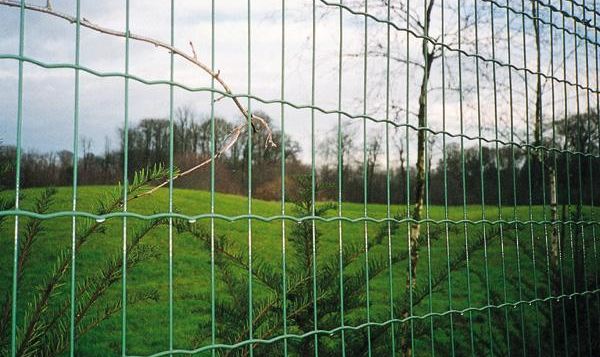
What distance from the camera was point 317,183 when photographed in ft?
6.42

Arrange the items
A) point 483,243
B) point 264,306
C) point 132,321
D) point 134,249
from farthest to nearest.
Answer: point 132,321
point 483,243
point 264,306
point 134,249

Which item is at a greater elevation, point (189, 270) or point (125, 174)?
point (125, 174)

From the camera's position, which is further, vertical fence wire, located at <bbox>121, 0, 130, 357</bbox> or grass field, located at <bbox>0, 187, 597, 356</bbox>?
grass field, located at <bbox>0, 187, 597, 356</bbox>

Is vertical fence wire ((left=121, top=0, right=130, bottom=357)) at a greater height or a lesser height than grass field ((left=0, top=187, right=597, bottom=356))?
greater

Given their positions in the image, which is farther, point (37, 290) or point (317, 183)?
point (317, 183)

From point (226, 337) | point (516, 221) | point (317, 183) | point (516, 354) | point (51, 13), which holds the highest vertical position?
point (51, 13)

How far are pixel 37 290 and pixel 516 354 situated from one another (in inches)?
98.8

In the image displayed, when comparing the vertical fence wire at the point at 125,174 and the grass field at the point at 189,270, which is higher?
the vertical fence wire at the point at 125,174

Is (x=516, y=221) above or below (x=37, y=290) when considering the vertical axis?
above

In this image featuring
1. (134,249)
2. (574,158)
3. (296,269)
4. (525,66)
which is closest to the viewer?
(134,249)

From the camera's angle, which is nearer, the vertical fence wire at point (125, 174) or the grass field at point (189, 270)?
the vertical fence wire at point (125, 174)

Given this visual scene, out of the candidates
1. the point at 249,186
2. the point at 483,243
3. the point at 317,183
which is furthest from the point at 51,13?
the point at 483,243

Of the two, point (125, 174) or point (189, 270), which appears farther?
point (189, 270)

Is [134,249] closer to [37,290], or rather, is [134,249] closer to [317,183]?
[37,290]
